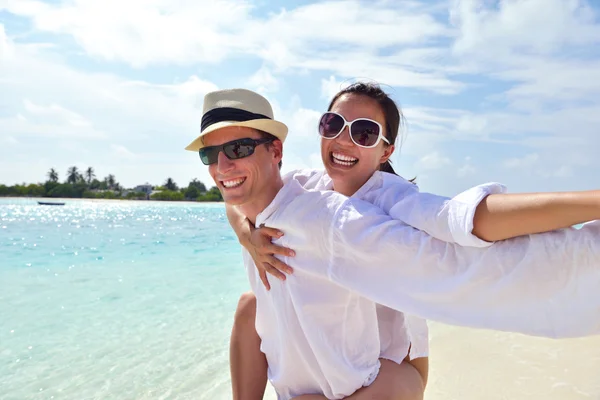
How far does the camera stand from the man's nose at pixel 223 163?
2191 mm

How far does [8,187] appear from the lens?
115250 mm

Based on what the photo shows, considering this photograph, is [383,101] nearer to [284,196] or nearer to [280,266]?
[284,196]

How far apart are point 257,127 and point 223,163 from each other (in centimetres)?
22

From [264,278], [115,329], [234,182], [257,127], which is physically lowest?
[115,329]

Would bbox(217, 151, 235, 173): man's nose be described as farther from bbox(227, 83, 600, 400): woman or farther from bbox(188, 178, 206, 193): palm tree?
bbox(188, 178, 206, 193): palm tree

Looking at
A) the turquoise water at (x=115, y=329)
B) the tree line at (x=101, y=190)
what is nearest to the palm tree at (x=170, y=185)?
the tree line at (x=101, y=190)

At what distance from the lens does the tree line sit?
113000 mm

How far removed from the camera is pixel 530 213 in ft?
4.75

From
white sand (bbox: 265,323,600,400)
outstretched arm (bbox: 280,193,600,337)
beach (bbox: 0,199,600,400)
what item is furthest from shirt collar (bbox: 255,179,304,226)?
beach (bbox: 0,199,600,400)

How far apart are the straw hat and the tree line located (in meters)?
120

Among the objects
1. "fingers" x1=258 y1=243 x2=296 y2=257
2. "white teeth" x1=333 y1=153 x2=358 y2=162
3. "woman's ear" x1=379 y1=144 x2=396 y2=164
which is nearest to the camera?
"fingers" x1=258 y1=243 x2=296 y2=257

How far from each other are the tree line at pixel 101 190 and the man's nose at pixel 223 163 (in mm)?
119824

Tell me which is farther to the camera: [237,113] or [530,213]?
[237,113]

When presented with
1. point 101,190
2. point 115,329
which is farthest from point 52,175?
point 115,329
